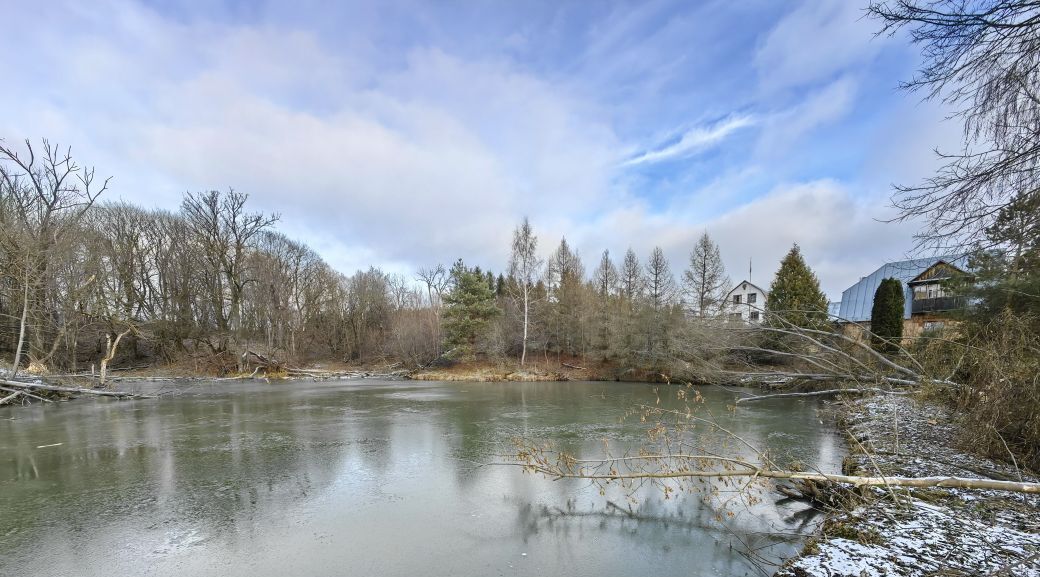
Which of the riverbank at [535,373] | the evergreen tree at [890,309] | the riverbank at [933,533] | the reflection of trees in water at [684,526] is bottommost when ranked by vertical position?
the riverbank at [535,373]

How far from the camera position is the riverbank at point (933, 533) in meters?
2.53

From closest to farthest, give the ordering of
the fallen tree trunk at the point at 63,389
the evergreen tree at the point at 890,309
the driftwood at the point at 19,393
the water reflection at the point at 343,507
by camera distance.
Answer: the water reflection at the point at 343,507 → the driftwood at the point at 19,393 → the fallen tree trunk at the point at 63,389 → the evergreen tree at the point at 890,309

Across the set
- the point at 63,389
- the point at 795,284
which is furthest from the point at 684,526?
the point at 795,284

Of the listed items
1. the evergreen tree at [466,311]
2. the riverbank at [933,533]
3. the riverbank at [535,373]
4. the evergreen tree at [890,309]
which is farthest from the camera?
the evergreen tree at [466,311]

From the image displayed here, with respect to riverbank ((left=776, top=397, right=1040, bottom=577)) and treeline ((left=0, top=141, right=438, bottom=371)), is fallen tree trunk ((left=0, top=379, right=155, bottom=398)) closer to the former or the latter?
treeline ((left=0, top=141, right=438, bottom=371))

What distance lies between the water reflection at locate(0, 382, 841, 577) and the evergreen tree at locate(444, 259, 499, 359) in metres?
14.3

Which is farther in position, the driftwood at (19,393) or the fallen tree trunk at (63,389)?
the fallen tree trunk at (63,389)

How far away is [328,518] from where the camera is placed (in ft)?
13.1

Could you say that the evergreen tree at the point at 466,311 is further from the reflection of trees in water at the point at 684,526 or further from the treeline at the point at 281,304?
the reflection of trees in water at the point at 684,526

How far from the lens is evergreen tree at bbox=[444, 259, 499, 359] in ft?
75.2

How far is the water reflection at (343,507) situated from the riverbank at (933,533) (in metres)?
0.56

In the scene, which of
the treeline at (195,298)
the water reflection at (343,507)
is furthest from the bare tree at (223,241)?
the water reflection at (343,507)

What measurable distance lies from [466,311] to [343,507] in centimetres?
1894

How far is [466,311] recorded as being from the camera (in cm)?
2317
